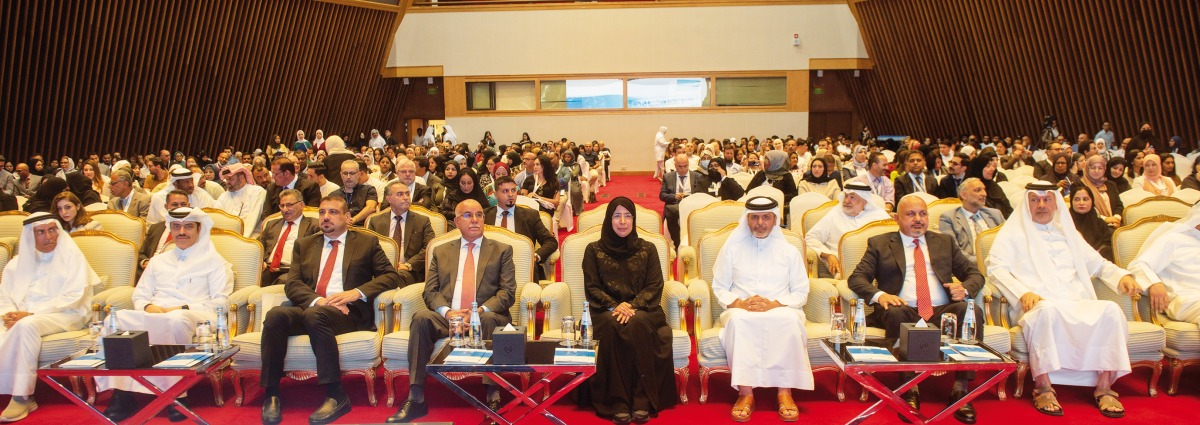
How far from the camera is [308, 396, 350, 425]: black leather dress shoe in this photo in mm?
3801

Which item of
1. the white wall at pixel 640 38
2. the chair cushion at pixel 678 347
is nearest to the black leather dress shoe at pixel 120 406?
the chair cushion at pixel 678 347

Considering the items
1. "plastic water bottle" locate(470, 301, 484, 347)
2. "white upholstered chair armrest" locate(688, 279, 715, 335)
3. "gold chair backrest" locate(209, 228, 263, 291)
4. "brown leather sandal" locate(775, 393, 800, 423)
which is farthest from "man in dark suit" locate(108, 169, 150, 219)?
"brown leather sandal" locate(775, 393, 800, 423)

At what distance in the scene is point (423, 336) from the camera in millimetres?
3951

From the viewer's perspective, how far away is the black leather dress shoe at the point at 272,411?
3814 millimetres

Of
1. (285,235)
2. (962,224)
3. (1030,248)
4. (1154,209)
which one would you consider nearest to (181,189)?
(285,235)

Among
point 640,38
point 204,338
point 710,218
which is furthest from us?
point 640,38

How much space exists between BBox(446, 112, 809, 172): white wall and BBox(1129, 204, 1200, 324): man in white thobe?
51.7 ft

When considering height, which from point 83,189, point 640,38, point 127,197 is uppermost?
point 640,38

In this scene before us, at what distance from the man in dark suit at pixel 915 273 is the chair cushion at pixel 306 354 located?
8.04 ft

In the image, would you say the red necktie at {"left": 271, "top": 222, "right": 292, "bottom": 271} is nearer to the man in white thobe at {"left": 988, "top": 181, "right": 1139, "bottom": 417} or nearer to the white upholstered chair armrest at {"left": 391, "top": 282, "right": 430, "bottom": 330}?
the white upholstered chair armrest at {"left": 391, "top": 282, "right": 430, "bottom": 330}

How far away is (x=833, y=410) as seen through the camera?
3938mm

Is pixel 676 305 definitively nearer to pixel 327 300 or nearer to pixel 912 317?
pixel 912 317

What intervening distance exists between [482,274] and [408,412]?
812mm

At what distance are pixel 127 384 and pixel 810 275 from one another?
3.67 meters
